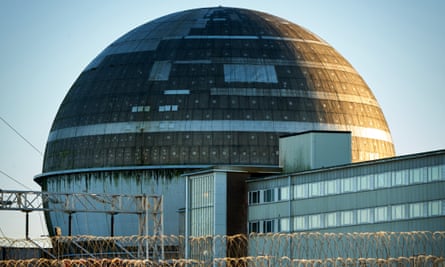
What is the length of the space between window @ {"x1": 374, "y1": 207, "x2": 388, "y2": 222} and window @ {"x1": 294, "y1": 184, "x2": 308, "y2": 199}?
951 centimetres

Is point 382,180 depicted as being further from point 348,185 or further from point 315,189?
point 315,189

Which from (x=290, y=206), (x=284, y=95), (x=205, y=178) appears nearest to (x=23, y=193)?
(x=205, y=178)

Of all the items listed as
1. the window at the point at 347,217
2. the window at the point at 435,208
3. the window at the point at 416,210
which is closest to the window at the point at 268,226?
the window at the point at 347,217

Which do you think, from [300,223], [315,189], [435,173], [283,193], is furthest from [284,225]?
[435,173]

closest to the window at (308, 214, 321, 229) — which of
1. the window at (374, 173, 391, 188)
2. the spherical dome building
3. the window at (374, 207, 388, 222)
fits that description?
the window at (374, 207, 388, 222)

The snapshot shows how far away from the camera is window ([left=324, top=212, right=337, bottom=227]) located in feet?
333

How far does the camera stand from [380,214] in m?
96.1

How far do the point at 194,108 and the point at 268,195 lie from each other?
1001 inches

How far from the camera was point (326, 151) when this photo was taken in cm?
11200

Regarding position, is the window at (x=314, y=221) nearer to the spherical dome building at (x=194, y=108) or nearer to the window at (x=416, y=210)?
the window at (x=416, y=210)

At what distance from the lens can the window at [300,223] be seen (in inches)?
4146

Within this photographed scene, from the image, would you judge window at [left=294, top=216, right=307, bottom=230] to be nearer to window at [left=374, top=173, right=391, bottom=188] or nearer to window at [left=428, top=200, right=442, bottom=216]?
window at [left=374, top=173, right=391, bottom=188]

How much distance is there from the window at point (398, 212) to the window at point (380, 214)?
84 centimetres

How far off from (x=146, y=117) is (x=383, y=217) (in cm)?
4400
